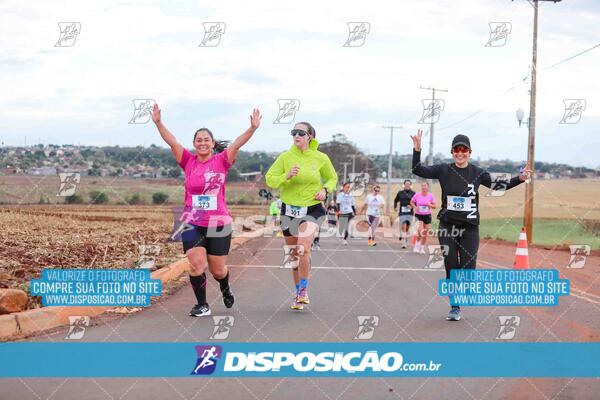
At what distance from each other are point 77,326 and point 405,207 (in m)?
16.5

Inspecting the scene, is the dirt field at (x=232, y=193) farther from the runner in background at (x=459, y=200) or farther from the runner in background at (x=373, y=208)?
the runner in background at (x=373, y=208)

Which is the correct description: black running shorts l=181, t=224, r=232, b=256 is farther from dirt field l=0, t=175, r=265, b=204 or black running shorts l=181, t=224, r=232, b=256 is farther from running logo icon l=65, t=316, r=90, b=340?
dirt field l=0, t=175, r=265, b=204

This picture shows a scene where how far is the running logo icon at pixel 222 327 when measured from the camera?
8.35 meters

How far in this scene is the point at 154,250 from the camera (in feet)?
52.4

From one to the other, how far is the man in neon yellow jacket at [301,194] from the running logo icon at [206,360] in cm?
410

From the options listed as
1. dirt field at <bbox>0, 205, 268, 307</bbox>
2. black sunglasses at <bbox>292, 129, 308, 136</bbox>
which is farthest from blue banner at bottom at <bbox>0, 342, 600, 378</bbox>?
black sunglasses at <bbox>292, 129, 308, 136</bbox>

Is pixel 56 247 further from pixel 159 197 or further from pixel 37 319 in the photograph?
pixel 159 197

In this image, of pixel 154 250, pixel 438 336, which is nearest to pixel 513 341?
pixel 438 336

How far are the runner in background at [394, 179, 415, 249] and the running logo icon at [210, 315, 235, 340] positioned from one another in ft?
48.8

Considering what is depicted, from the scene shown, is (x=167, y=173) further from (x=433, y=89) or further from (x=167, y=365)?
(x=433, y=89)

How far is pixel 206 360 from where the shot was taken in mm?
6238

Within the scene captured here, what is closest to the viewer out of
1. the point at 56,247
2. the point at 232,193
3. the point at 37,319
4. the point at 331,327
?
the point at 37,319

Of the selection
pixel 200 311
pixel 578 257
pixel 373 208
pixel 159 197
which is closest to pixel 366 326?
pixel 200 311

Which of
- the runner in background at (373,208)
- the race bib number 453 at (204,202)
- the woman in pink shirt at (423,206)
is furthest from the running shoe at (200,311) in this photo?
the runner in background at (373,208)
